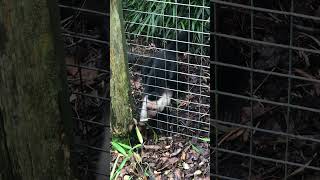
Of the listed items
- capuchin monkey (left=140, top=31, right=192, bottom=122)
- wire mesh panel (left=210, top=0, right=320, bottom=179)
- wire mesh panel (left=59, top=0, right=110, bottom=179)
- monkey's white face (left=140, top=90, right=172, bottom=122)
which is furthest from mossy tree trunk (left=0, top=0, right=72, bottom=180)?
capuchin monkey (left=140, top=31, right=192, bottom=122)

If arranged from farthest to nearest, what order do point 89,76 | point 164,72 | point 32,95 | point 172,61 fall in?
1. point 164,72
2. point 172,61
3. point 89,76
4. point 32,95

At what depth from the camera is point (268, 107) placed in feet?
5.65

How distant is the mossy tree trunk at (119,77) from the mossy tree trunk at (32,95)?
75.6 inches

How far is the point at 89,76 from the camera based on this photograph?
1.47m

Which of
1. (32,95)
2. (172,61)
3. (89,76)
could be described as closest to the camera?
(32,95)

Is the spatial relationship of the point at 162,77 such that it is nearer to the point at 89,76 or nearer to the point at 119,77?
the point at 119,77

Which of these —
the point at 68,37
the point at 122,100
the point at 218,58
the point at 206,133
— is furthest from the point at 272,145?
the point at 206,133

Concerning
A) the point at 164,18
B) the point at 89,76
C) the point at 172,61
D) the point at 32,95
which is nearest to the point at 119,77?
the point at 172,61

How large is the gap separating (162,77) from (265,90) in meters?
2.41

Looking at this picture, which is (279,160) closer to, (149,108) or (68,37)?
(68,37)

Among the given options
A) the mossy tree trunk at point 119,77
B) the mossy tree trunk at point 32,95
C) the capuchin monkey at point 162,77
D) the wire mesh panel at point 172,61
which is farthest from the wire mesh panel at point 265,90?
the capuchin monkey at point 162,77

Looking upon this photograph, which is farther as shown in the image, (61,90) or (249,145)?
(249,145)

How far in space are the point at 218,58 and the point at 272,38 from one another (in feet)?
0.58

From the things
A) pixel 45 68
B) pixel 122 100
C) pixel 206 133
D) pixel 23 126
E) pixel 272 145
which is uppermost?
pixel 45 68
